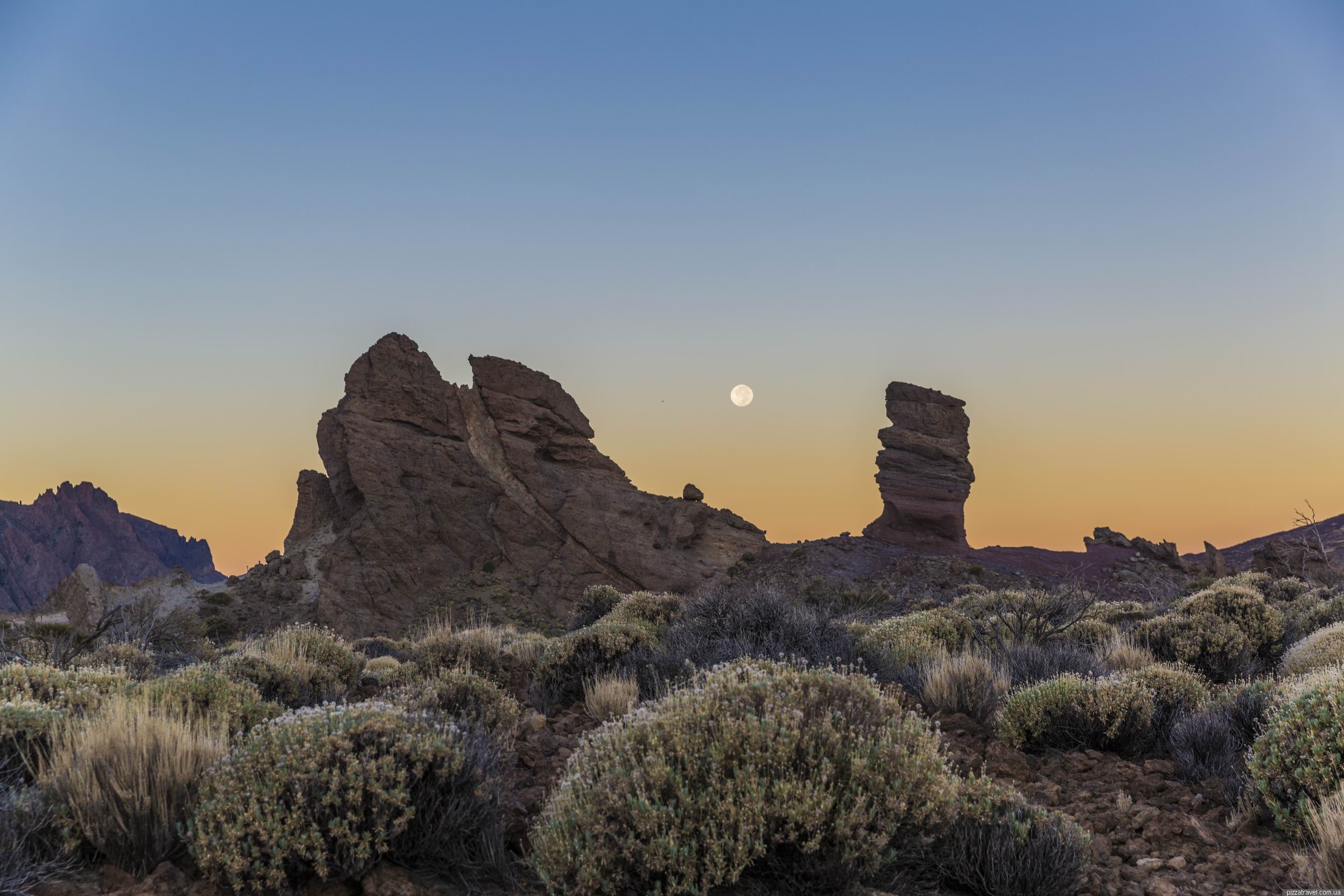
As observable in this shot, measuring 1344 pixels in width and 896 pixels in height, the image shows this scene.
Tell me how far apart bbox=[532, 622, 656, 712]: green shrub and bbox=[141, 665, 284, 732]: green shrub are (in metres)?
3.53

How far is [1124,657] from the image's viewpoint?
1112 centimetres

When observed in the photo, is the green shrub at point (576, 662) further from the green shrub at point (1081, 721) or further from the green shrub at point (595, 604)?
the green shrub at point (595, 604)

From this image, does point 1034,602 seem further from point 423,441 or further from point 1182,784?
point 423,441

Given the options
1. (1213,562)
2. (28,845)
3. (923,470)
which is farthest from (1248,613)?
(923,470)

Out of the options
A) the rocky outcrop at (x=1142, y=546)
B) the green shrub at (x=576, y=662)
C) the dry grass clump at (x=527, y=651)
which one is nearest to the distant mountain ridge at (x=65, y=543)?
the rocky outcrop at (x=1142, y=546)

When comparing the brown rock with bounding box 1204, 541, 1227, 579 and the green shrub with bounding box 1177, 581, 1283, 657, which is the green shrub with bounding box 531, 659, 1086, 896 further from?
the brown rock with bounding box 1204, 541, 1227, 579

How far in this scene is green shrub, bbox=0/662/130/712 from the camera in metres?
6.23

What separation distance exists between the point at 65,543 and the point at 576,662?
16632cm

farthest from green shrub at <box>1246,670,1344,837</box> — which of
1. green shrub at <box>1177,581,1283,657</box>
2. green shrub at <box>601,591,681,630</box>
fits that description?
green shrub at <box>601,591,681,630</box>

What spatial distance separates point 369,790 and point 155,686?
9.99ft

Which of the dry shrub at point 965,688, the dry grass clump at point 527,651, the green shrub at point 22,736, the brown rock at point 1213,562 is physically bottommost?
the green shrub at point 22,736

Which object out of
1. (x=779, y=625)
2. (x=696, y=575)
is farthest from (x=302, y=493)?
(x=779, y=625)

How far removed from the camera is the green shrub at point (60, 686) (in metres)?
6.23

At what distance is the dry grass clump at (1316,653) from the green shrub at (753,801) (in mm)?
6374
